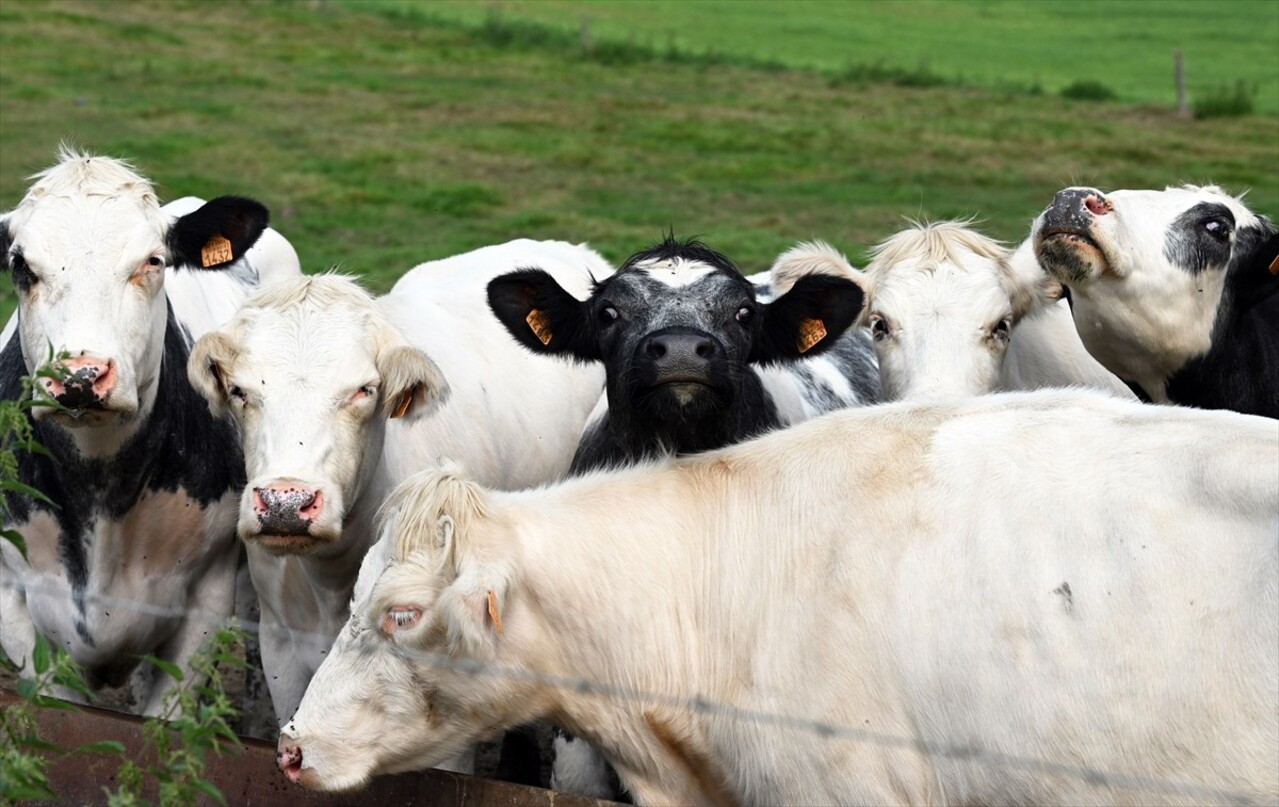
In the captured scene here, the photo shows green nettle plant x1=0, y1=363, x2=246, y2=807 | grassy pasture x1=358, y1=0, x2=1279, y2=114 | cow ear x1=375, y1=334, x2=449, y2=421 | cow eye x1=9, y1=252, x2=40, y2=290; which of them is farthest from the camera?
grassy pasture x1=358, y1=0, x2=1279, y2=114

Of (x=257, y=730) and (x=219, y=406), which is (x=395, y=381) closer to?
(x=219, y=406)

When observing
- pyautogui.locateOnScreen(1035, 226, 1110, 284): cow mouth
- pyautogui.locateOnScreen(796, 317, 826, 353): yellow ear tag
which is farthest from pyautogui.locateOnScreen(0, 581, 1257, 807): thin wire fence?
pyautogui.locateOnScreen(1035, 226, 1110, 284): cow mouth

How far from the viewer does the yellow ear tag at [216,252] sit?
5.50 meters

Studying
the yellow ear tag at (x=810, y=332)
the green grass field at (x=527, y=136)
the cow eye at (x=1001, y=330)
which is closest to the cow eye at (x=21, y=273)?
the yellow ear tag at (x=810, y=332)

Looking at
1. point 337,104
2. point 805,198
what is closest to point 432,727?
point 805,198

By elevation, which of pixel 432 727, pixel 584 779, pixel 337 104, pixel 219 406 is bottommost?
pixel 337 104

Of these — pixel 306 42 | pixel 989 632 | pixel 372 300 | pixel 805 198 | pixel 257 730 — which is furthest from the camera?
pixel 306 42

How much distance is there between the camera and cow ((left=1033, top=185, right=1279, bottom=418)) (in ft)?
16.9

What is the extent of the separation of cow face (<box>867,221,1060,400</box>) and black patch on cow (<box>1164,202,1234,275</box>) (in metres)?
0.58

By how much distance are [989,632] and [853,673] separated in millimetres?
316

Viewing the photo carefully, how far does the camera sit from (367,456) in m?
5.02

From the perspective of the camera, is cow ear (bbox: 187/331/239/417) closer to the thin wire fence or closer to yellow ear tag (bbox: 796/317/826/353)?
the thin wire fence

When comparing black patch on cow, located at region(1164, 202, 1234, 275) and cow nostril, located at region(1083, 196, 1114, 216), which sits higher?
cow nostril, located at region(1083, 196, 1114, 216)

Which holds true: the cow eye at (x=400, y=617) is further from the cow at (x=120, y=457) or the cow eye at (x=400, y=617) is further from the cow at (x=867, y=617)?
the cow at (x=120, y=457)
